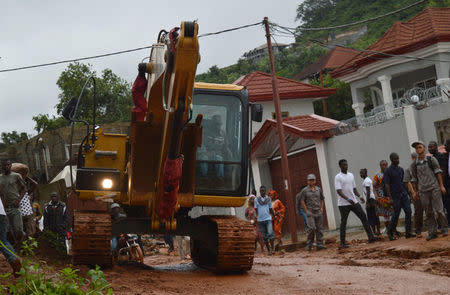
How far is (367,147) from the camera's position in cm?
2012

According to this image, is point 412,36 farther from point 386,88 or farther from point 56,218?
point 56,218

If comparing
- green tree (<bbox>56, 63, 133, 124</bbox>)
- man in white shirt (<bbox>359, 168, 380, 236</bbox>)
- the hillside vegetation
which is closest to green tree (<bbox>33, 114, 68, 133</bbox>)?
green tree (<bbox>56, 63, 133, 124</bbox>)

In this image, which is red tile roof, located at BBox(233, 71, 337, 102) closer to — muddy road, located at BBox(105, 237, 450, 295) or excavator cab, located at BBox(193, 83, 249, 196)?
muddy road, located at BBox(105, 237, 450, 295)

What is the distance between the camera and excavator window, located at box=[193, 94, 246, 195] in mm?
9695

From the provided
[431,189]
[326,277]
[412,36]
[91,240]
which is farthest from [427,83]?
[91,240]

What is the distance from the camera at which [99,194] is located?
941 centimetres

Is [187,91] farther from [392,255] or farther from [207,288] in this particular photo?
[392,255]

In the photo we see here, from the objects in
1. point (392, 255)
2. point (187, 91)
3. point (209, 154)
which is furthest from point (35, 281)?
point (392, 255)

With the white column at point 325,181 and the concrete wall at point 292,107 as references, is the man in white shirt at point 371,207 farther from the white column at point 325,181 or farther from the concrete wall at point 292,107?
the concrete wall at point 292,107

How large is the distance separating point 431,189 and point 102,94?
35864 millimetres

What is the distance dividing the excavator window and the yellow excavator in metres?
0.01

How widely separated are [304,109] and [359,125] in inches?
623

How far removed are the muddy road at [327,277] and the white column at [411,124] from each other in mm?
6957

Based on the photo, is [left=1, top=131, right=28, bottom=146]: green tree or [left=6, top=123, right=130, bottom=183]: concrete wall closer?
[left=6, top=123, right=130, bottom=183]: concrete wall
